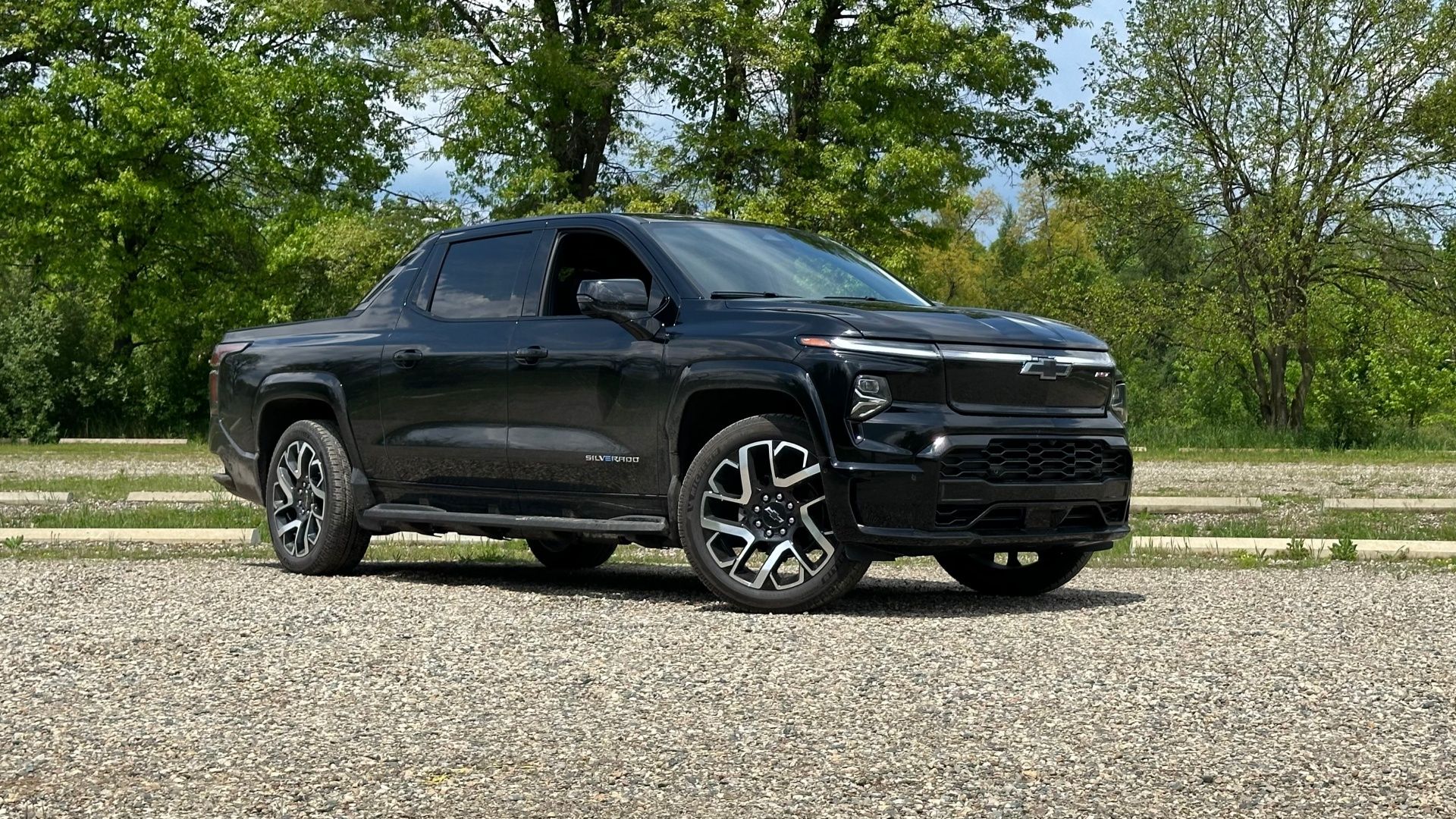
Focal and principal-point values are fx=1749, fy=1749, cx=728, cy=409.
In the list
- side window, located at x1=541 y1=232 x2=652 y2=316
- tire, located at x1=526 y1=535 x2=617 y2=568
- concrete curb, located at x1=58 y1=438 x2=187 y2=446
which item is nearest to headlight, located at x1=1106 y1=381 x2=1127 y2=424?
side window, located at x1=541 y1=232 x2=652 y2=316

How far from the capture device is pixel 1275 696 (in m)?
6.04

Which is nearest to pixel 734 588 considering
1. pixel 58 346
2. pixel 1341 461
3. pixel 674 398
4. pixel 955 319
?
pixel 674 398

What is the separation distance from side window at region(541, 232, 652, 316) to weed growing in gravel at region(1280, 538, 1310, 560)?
17.1 feet

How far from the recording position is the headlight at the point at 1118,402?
8.66 metres

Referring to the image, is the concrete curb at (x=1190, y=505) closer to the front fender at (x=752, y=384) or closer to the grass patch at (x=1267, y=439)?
the front fender at (x=752, y=384)

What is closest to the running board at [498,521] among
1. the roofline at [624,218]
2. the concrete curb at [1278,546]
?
the roofline at [624,218]

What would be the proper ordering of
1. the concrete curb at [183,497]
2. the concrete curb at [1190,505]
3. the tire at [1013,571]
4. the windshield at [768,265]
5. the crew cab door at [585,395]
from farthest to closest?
the concrete curb at [183,497], the concrete curb at [1190,505], the tire at [1013,571], the windshield at [768,265], the crew cab door at [585,395]

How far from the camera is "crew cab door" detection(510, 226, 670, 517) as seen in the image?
859 centimetres

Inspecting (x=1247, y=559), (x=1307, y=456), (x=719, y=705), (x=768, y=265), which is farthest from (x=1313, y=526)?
(x=1307, y=456)

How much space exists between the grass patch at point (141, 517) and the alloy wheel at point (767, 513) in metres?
6.40

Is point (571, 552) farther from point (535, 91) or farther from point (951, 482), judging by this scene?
point (535, 91)

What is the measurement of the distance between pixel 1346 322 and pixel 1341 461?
9.97 m

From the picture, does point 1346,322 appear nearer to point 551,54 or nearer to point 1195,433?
point 1195,433

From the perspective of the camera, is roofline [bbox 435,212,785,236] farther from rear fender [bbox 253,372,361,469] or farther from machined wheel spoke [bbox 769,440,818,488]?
machined wheel spoke [bbox 769,440,818,488]
